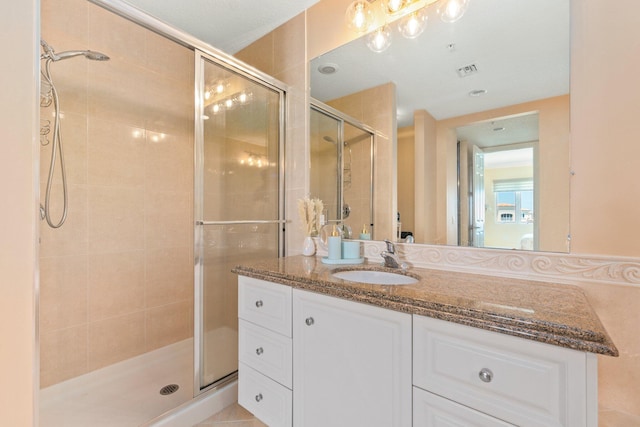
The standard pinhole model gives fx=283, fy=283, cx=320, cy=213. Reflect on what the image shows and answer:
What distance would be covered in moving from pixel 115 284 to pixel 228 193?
3.54ft

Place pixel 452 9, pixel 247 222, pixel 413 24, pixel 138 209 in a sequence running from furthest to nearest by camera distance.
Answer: pixel 138 209 < pixel 247 222 < pixel 413 24 < pixel 452 9

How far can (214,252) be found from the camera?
167cm

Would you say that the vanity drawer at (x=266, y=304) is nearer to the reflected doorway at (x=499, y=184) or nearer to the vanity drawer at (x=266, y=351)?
the vanity drawer at (x=266, y=351)

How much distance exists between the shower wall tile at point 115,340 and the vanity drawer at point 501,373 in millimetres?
2031

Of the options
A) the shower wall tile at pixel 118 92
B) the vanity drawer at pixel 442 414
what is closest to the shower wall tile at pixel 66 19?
the shower wall tile at pixel 118 92

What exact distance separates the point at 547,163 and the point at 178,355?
2.67 m

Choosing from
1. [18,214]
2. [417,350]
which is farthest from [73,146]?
[417,350]

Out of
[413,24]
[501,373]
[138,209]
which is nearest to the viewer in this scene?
[501,373]

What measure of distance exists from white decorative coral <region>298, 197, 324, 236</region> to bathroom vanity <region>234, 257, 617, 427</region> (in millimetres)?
375

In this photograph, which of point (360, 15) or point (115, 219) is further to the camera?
point (115, 219)

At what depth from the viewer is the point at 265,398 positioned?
1339 mm

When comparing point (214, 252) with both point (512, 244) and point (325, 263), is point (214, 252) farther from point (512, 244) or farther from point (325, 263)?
point (512, 244)

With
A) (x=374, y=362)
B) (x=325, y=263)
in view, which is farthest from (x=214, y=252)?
(x=374, y=362)

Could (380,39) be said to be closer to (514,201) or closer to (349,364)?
(514,201)
